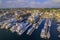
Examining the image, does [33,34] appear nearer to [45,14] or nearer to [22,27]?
[22,27]

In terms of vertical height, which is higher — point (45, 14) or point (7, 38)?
point (45, 14)

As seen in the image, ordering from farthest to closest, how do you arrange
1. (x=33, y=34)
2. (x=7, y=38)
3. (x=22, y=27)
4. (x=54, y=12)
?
1. (x=54, y=12)
2. (x=22, y=27)
3. (x=33, y=34)
4. (x=7, y=38)

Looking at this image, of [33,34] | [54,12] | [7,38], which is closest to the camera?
[7,38]

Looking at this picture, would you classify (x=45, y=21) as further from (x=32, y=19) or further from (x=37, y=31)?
→ (x=37, y=31)

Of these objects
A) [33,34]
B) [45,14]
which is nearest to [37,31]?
[33,34]

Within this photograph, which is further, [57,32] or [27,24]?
[27,24]

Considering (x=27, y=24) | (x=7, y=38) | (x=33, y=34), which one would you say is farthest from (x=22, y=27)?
(x=7, y=38)
